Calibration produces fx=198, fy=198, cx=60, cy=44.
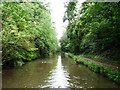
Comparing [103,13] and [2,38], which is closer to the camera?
[103,13]

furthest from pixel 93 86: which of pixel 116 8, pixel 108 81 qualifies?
pixel 116 8

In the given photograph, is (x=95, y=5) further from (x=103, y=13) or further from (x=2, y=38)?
(x=2, y=38)

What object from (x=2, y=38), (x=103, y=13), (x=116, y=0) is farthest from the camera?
(x=2, y=38)

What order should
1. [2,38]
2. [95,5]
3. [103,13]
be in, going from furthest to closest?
[2,38]
[103,13]
[95,5]

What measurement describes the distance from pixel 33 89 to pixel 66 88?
1896mm

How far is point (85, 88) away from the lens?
11438 mm

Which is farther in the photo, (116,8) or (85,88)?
(116,8)

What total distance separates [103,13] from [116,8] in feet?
5.30

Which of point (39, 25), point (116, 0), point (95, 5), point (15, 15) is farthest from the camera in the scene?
point (39, 25)

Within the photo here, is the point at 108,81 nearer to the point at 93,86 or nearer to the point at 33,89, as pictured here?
the point at 93,86

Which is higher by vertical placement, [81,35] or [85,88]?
[81,35]

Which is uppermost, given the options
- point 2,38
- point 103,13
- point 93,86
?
point 103,13

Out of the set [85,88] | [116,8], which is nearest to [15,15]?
[116,8]

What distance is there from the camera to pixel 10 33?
18.2 metres
